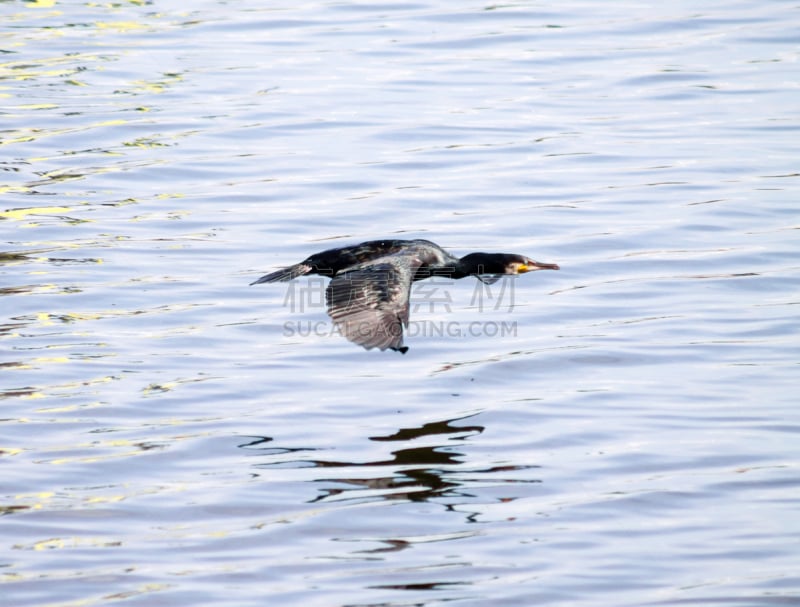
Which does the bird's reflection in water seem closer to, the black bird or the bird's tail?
the black bird

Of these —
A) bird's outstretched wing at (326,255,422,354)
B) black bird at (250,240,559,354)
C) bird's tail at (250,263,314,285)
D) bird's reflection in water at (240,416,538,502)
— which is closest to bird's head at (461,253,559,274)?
black bird at (250,240,559,354)

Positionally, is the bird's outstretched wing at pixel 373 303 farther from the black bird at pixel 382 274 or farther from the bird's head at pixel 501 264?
the bird's head at pixel 501 264

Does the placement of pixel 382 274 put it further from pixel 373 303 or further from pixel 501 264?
pixel 501 264

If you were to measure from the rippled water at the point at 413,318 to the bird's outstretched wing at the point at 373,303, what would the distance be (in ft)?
2.29

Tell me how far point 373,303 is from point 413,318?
7.37 ft

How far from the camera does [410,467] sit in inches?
304

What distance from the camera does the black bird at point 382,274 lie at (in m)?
7.93

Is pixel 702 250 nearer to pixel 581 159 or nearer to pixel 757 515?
pixel 581 159

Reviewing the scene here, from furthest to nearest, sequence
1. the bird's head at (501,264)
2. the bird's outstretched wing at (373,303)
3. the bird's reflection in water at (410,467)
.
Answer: the bird's head at (501,264) < the bird's outstretched wing at (373,303) < the bird's reflection in water at (410,467)

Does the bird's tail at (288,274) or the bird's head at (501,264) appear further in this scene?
the bird's head at (501,264)

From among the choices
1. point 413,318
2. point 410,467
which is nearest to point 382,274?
point 410,467

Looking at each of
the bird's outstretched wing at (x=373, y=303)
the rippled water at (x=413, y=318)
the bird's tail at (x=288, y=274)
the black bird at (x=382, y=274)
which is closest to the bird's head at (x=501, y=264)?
the black bird at (x=382, y=274)

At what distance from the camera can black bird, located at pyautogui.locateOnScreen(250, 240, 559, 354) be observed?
7934mm

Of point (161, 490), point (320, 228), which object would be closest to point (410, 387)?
point (161, 490)
